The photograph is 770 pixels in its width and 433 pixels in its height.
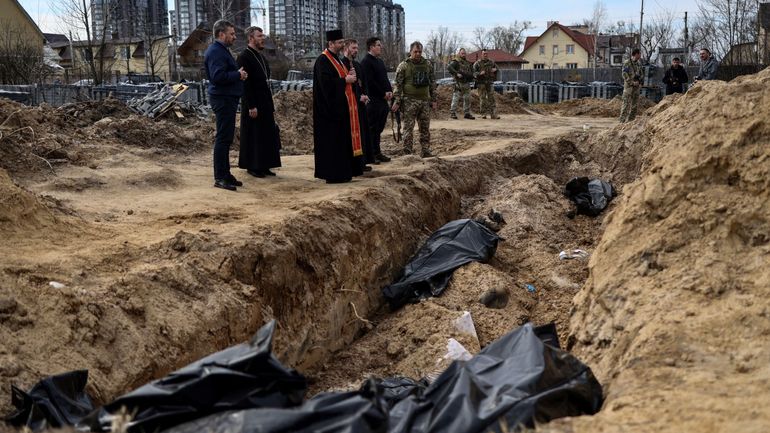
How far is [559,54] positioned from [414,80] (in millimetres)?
61553

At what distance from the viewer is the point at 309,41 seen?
55312mm

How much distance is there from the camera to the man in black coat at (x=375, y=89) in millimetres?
10758

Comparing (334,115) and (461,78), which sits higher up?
(461,78)

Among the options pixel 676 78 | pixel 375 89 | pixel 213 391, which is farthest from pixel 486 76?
pixel 213 391

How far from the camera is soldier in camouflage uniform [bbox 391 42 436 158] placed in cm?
1125

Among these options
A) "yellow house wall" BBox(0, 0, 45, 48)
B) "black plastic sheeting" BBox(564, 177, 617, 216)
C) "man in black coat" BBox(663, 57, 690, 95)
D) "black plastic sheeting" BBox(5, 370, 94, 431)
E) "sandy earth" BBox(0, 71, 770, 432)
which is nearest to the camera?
"black plastic sheeting" BBox(5, 370, 94, 431)

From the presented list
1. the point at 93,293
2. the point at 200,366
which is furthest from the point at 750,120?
the point at 93,293

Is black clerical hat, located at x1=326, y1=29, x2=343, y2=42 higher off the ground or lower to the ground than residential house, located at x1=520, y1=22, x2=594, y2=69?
lower

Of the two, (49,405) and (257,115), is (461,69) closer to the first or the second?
(257,115)

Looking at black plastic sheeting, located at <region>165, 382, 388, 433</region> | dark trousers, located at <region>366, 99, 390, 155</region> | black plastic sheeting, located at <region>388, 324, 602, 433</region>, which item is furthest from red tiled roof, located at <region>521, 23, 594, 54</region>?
black plastic sheeting, located at <region>165, 382, 388, 433</region>

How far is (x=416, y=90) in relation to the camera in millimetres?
11312

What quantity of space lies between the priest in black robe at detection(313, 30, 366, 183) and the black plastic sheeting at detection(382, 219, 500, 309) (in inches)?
61.6

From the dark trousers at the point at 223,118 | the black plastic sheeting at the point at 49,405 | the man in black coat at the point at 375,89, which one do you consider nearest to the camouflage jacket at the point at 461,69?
the man in black coat at the point at 375,89

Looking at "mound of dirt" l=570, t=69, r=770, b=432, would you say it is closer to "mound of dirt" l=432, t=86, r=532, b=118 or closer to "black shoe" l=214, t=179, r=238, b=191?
"black shoe" l=214, t=179, r=238, b=191
